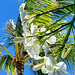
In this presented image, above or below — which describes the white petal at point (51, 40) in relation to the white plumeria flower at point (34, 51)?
above

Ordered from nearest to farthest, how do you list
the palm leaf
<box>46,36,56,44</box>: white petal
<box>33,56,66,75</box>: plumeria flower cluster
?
<box>33,56,66,75</box>: plumeria flower cluster, <box>46,36,56,44</box>: white petal, the palm leaf

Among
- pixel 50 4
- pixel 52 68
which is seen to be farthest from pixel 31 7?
pixel 52 68

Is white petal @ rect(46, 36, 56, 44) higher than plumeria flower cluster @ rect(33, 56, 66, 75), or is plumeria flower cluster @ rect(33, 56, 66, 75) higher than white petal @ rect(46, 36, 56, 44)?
white petal @ rect(46, 36, 56, 44)

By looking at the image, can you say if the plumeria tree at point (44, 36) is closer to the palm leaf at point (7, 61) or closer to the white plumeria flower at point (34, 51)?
the white plumeria flower at point (34, 51)

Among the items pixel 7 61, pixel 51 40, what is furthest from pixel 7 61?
pixel 51 40

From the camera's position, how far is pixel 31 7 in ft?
2.28

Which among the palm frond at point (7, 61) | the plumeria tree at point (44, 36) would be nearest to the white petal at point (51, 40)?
the plumeria tree at point (44, 36)

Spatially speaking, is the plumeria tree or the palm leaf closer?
the plumeria tree

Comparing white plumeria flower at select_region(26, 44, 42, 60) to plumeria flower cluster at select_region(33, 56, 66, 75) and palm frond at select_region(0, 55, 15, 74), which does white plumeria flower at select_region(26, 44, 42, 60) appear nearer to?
plumeria flower cluster at select_region(33, 56, 66, 75)

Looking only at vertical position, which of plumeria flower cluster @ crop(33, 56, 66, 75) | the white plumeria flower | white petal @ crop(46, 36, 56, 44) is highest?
white petal @ crop(46, 36, 56, 44)

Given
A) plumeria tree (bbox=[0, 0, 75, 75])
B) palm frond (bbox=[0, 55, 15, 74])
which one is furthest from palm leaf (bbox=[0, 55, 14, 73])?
plumeria tree (bbox=[0, 0, 75, 75])

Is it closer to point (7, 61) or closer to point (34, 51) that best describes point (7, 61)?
point (7, 61)

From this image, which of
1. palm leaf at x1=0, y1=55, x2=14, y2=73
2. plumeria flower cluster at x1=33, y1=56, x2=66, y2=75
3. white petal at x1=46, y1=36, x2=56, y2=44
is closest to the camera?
plumeria flower cluster at x1=33, y1=56, x2=66, y2=75

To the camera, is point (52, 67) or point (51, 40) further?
point (51, 40)
